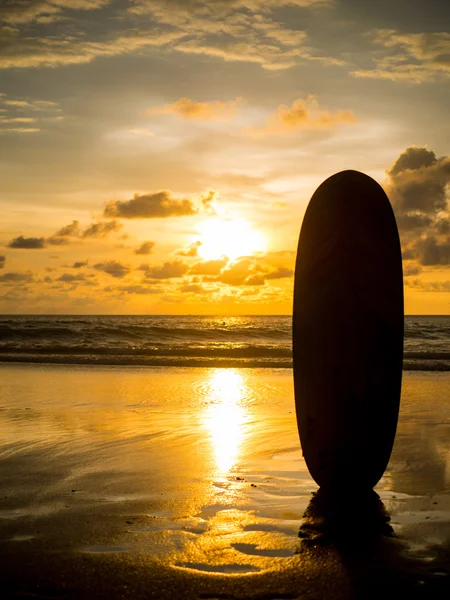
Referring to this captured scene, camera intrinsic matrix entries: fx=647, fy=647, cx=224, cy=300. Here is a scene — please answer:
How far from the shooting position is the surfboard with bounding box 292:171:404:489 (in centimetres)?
419

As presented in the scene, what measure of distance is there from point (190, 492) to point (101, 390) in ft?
25.2

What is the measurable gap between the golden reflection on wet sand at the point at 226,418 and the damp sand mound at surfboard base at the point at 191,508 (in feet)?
0.12

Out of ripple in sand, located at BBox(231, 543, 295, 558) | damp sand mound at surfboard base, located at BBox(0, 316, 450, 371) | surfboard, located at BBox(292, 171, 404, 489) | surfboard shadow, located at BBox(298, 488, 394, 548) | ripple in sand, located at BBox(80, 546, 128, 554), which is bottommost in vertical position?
damp sand mound at surfboard base, located at BBox(0, 316, 450, 371)

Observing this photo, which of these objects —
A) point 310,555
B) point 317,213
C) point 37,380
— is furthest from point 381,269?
point 37,380

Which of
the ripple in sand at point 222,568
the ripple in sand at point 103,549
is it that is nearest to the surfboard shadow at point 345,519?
the ripple in sand at point 222,568

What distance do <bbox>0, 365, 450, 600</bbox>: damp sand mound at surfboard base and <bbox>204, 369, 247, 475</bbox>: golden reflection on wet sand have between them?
0.12 ft

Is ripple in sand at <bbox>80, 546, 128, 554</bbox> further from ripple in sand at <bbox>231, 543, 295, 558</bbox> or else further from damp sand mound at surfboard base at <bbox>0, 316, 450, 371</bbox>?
damp sand mound at surfboard base at <bbox>0, 316, 450, 371</bbox>

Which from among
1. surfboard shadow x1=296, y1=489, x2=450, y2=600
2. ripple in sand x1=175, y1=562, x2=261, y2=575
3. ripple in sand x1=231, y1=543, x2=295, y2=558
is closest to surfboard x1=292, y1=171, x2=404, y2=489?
surfboard shadow x1=296, y1=489, x2=450, y2=600

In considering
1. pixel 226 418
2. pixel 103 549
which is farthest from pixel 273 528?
pixel 226 418

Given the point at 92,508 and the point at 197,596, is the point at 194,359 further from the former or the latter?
the point at 197,596

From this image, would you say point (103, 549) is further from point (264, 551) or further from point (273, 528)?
point (273, 528)

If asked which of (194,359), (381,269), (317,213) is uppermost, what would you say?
(317,213)

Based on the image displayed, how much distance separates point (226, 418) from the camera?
8.52 m

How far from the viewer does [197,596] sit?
2.81 metres
